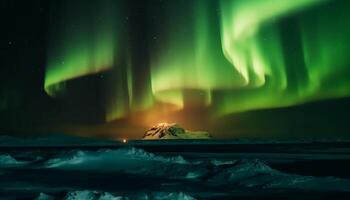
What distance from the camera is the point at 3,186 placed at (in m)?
30.3

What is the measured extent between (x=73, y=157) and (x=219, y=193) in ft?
81.7

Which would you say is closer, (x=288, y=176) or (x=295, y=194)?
(x=295, y=194)

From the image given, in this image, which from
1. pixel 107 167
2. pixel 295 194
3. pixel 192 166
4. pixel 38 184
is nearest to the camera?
pixel 295 194

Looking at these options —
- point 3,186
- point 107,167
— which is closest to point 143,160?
point 107,167

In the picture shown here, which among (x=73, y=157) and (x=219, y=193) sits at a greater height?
(x=73, y=157)

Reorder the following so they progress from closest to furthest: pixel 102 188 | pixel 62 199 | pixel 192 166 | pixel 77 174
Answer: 1. pixel 62 199
2. pixel 102 188
3. pixel 77 174
4. pixel 192 166

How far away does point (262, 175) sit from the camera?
32969 mm

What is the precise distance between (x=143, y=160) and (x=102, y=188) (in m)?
17.9

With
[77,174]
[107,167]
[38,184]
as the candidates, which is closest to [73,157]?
[107,167]

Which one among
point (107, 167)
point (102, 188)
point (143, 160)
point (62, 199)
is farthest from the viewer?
point (143, 160)

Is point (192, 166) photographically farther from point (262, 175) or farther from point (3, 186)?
point (3, 186)

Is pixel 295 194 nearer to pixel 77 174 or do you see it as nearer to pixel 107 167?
pixel 77 174

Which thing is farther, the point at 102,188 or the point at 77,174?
the point at 77,174

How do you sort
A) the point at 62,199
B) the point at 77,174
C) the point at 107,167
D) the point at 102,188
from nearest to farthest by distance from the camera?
1. the point at 62,199
2. the point at 102,188
3. the point at 77,174
4. the point at 107,167
